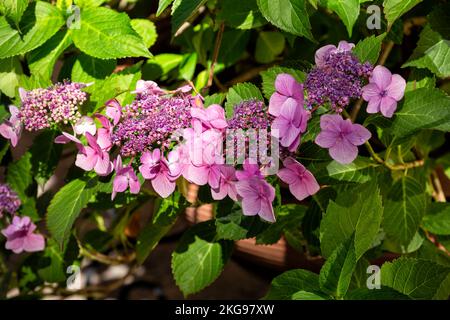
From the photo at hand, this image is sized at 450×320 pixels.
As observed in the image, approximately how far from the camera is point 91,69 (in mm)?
1037

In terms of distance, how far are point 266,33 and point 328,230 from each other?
54 centimetres

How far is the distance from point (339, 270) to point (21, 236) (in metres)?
0.54

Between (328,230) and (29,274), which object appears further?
(29,274)

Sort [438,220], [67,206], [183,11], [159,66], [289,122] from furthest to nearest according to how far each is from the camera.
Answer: [159,66] → [438,220] → [67,206] → [183,11] → [289,122]

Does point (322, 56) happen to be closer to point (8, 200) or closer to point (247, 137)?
point (247, 137)

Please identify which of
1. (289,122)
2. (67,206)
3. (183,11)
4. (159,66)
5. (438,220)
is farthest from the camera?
(159,66)

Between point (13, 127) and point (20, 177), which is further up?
point (13, 127)

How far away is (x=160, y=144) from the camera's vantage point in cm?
83

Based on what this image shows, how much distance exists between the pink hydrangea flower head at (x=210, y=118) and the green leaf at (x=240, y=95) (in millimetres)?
55

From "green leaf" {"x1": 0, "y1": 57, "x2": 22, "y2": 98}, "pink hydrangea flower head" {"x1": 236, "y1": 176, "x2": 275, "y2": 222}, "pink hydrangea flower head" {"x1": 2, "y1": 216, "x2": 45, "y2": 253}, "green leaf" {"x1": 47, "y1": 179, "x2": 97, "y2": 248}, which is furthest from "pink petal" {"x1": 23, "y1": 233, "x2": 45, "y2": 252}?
"pink hydrangea flower head" {"x1": 236, "y1": 176, "x2": 275, "y2": 222}

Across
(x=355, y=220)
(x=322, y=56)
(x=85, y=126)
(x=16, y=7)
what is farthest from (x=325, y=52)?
(x=16, y=7)

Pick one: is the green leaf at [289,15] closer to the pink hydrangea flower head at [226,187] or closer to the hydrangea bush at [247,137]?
the hydrangea bush at [247,137]
